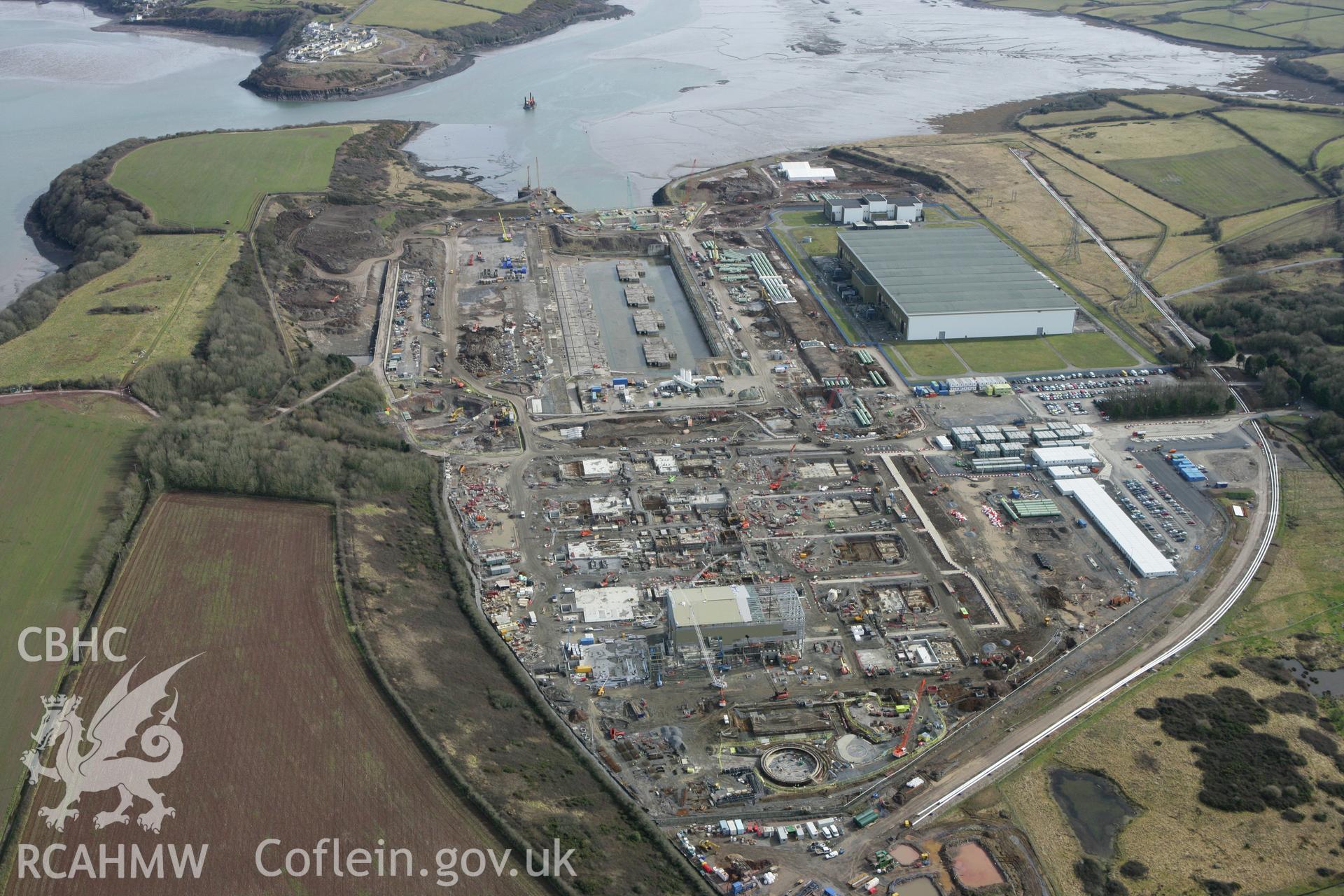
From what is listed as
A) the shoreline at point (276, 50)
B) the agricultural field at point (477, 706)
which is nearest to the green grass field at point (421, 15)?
the shoreline at point (276, 50)

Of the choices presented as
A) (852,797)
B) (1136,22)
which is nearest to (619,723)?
(852,797)

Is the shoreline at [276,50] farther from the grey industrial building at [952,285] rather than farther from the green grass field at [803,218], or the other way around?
the grey industrial building at [952,285]

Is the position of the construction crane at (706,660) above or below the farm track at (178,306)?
below

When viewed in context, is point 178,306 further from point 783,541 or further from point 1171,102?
point 1171,102

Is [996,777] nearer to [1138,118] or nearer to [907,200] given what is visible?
[907,200]

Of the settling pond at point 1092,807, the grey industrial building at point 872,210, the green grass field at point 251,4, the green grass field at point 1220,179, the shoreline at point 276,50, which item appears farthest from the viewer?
the green grass field at point 251,4

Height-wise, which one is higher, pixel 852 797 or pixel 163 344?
pixel 163 344

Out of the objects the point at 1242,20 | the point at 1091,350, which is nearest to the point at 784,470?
the point at 1091,350
